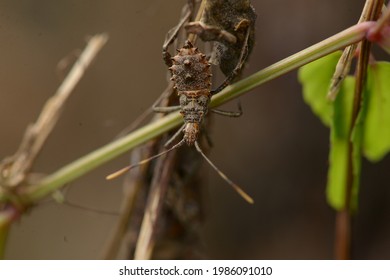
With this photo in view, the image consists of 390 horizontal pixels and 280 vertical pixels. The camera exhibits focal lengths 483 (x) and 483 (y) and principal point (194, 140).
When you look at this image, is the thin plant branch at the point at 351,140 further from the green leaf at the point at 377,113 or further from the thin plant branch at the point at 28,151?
the thin plant branch at the point at 28,151

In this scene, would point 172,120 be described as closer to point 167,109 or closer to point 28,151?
point 167,109

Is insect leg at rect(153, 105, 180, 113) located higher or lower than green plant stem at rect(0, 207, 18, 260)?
higher

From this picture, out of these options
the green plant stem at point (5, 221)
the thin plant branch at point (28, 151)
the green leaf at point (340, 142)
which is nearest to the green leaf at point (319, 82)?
the green leaf at point (340, 142)

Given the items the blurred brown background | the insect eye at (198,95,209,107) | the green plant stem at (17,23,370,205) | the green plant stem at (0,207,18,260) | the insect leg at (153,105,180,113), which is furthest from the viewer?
the blurred brown background

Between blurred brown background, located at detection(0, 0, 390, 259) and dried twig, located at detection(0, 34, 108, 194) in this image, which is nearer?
dried twig, located at detection(0, 34, 108, 194)

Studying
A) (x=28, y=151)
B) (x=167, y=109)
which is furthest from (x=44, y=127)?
(x=167, y=109)

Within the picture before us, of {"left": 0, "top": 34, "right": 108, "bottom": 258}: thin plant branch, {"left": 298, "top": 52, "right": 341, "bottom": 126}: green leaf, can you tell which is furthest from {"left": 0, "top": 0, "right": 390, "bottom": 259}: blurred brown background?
{"left": 298, "top": 52, "right": 341, "bottom": 126}: green leaf

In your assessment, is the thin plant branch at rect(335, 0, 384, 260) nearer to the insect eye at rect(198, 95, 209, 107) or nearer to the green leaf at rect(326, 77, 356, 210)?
the green leaf at rect(326, 77, 356, 210)

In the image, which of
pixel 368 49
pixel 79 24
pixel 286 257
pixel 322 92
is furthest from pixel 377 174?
pixel 79 24
